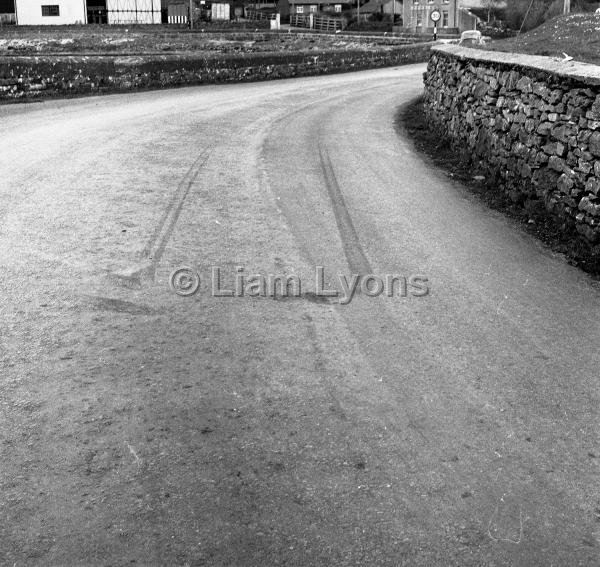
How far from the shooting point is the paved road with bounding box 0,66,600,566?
12.3 feet

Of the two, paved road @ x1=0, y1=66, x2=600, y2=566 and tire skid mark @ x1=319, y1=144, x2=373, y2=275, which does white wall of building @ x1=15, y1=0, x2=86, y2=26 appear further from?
paved road @ x1=0, y1=66, x2=600, y2=566

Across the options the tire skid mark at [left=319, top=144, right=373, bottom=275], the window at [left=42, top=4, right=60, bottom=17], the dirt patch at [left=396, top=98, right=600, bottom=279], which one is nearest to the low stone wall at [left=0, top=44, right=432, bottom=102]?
the dirt patch at [left=396, top=98, right=600, bottom=279]

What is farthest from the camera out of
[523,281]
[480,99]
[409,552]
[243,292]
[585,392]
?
[480,99]

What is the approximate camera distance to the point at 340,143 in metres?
13.7

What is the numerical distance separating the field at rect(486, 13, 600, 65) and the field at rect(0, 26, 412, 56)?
2086 centimetres

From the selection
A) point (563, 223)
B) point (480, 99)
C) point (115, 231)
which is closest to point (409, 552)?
point (115, 231)

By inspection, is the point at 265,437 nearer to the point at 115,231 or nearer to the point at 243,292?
the point at 243,292

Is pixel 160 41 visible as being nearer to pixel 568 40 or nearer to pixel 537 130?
pixel 568 40

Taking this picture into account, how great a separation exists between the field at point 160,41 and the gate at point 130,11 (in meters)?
9.85

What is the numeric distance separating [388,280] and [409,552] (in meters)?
3.70

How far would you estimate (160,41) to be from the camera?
156 ft

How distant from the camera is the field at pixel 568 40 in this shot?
12.2 m

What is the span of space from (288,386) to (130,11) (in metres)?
67.9

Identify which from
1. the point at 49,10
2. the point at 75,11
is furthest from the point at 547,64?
the point at 75,11
